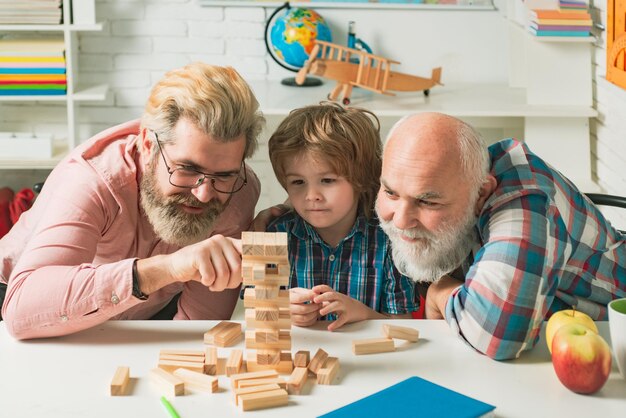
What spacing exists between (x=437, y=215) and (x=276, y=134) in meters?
0.58

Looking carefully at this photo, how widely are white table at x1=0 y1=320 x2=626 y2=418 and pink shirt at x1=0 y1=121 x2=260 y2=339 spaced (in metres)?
0.07

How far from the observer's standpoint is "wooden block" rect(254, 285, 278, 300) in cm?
169

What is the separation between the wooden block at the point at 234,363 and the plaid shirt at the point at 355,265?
697mm

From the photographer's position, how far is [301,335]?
191cm

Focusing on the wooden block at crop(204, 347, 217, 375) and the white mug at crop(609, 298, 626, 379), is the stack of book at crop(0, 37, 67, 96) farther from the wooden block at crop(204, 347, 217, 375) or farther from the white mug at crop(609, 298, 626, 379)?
the white mug at crop(609, 298, 626, 379)

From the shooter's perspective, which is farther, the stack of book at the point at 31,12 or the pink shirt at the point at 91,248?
the stack of book at the point at 31,12

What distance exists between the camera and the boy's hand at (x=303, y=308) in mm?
1919

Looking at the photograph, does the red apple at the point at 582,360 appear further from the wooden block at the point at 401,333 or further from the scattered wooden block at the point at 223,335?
the scattered wooden block at the point at 223,335

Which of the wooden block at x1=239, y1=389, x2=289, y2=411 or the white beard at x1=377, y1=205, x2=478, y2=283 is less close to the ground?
the white beard at x1=377, y1=205, x2=478, y2=283

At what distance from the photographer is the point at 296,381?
1.64 meters

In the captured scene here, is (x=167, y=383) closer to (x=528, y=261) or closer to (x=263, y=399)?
(x=263, y=399)

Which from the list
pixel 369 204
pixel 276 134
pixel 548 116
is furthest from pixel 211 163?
pixel 548 116

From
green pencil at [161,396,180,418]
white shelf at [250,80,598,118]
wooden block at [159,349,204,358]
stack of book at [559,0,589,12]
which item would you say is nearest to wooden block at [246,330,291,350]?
wooden block at [159,349,204,358]

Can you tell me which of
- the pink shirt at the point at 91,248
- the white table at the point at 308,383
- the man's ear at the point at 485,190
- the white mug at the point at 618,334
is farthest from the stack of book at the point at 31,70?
the white mug at the point at 618,334
